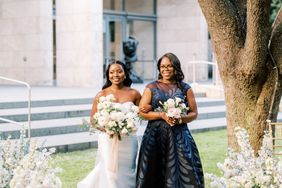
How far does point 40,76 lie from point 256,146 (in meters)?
14.9

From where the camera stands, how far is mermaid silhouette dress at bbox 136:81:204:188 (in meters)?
6.13

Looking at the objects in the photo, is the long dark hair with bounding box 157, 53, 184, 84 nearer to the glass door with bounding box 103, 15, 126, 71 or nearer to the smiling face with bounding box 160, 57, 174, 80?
the smiling face with bounding box 160, 57, 174, 80

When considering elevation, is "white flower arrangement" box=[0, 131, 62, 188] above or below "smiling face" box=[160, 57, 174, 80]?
below

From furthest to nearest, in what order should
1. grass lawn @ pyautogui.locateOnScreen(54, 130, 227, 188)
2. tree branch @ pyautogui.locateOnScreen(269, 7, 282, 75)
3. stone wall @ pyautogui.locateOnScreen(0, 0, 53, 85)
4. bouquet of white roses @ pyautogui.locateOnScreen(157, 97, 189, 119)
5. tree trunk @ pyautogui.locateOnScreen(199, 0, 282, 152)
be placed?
stone wall @ pyautogui.locateOnScreen(0, 0, 53, 85), grass lawn @ pyautogui.locateOnScreen(54, 130, 227, 188), tree branch @ pyautogui.locateOnScreen(269, 7, 282, 75), tree trunk @ pyautogui.locateOnScreen(199, 0, 282, 152), bouquet of white roses @ pyautogui.locateOnScreen(157, 97, 189, 119)

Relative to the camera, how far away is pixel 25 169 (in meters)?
3.32

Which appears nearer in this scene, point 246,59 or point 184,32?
point 246,59

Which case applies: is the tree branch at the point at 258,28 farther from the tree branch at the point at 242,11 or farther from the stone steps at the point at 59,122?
the stone steps at the point at 59,122

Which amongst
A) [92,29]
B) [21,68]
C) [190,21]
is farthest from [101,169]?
[190,21]

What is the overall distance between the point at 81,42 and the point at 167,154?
1420 cm

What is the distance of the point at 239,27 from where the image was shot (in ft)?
22.2

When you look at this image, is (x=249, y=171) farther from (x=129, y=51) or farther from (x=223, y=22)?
(x=129, y=51)

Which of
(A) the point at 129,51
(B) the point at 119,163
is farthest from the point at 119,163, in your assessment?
(A) the point at 129,51

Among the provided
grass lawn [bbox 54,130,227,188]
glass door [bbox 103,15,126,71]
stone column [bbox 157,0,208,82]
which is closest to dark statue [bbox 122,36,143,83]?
glass door [bbox 103,15,126,71]

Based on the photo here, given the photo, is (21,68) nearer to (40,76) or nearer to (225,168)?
(40,76)
